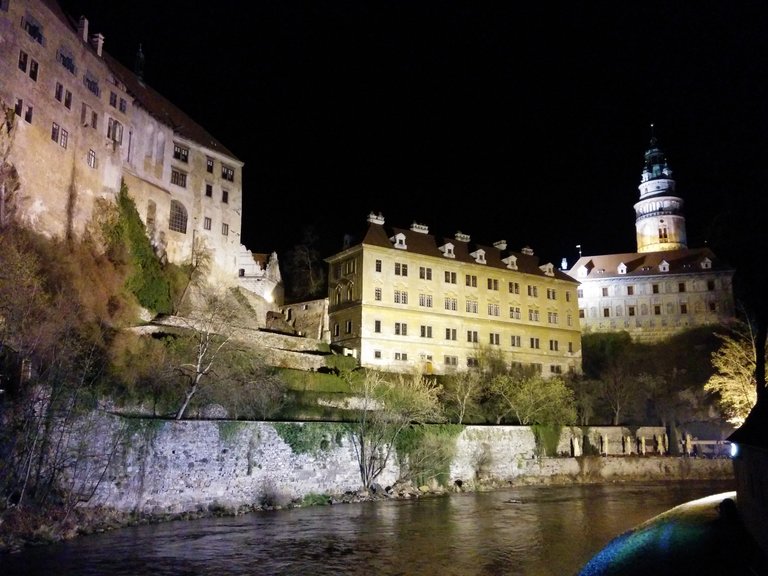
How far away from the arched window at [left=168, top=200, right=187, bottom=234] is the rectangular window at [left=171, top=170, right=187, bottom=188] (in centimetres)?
146

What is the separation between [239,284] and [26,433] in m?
28.1

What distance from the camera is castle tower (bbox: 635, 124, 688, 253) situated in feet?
296

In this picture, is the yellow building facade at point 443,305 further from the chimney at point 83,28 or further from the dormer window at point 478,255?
the chimney at point 83,28

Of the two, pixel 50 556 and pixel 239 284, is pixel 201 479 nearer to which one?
pixel 50 556

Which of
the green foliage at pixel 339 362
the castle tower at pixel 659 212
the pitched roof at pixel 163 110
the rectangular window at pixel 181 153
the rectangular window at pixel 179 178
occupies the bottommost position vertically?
the green foliage at pixel 339 362

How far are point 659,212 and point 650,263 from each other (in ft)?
47.8

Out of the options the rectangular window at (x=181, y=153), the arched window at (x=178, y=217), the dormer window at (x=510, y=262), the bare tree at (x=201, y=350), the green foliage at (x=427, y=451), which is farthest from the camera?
the dormer window at (x=510, y=262)

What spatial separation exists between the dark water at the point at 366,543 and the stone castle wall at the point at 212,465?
1514 millimetres

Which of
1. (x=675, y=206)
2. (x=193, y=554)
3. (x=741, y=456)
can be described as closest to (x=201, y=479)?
(x=193, y=554)

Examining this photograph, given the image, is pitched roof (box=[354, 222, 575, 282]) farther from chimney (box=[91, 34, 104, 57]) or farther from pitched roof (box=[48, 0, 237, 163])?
chimney (box=[91, 34, 104, 57])

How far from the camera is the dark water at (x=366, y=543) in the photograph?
59.5 ft

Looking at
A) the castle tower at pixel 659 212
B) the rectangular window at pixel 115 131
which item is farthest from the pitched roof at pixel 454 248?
the castle tower at pixel 659 212

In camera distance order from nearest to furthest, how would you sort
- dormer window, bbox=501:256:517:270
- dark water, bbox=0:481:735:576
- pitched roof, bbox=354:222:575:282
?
dark water, bbox=0:481:735:576
pitched roof, bbox=354:222:575:282
dormer window, bbox=501:256:517:270

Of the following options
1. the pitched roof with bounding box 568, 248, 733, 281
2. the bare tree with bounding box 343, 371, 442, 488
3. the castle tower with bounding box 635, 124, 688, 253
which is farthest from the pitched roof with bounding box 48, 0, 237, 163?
the castle tower with bounding box 635, 124, 688, 253
